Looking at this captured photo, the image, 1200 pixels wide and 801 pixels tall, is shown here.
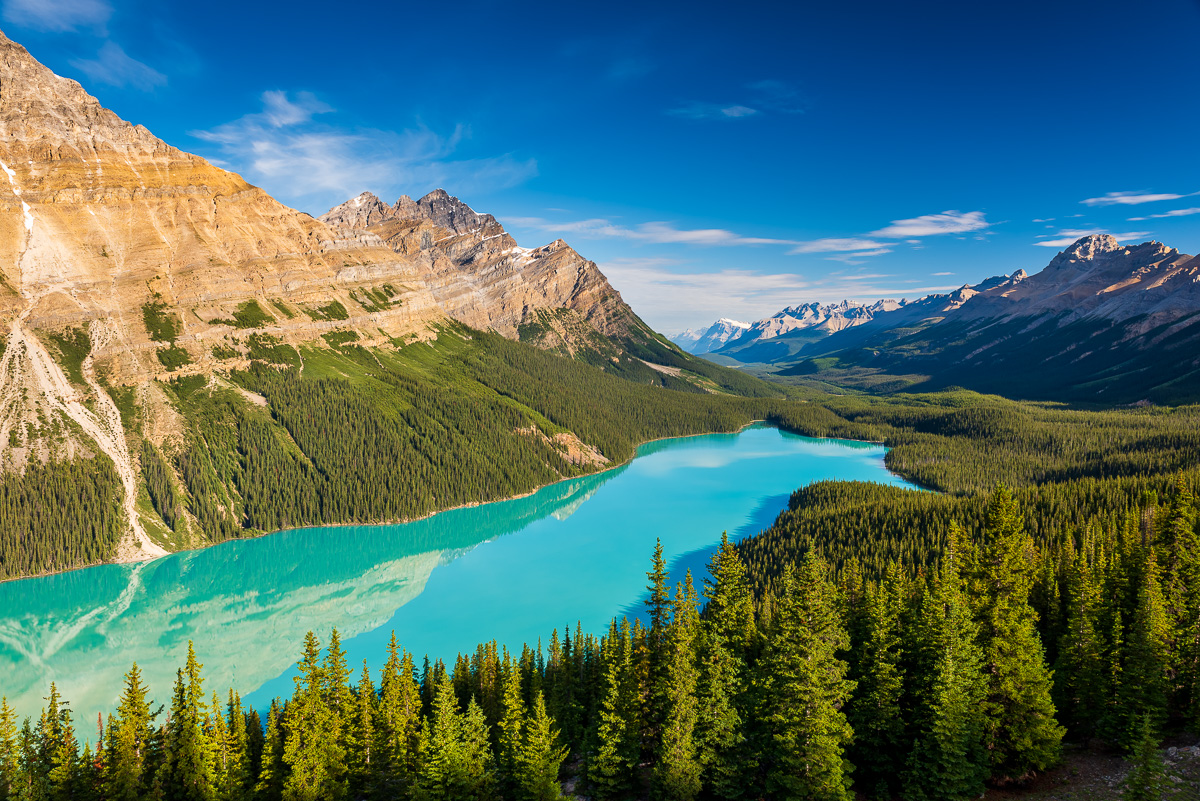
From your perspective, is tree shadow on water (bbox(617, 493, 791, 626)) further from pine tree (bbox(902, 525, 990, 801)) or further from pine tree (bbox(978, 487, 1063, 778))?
pine tree (bbox(978, 487, 1063, 778))

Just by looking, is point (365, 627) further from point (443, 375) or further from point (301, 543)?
point (443, 375)

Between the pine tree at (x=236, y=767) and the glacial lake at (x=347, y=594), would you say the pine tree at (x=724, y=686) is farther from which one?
the glacial lake at (x=347, y=594)

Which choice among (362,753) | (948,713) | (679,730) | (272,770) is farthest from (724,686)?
(272,770)

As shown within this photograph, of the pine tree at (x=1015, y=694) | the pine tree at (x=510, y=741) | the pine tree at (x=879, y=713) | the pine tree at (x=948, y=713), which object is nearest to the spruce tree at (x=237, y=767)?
the pine tree at (x=510, y=741)

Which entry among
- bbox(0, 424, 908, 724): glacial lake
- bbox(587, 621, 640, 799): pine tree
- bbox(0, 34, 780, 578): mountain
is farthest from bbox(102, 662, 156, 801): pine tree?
bbox(0, 34, 780, 578): mountain

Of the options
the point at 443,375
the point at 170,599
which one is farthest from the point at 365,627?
the point at 443,375
